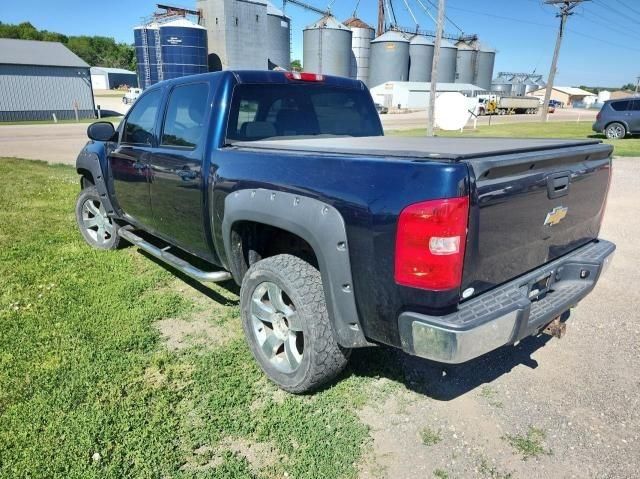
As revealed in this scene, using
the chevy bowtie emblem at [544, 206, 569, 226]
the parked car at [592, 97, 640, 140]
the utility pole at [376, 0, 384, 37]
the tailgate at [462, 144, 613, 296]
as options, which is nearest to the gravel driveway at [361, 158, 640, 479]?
the tailgate at [462, 144, 613, 296]

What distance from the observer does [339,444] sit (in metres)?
2.54

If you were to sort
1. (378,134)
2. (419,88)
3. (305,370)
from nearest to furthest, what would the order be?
1. (305,370)
2. (378,134)
3. (419,88)

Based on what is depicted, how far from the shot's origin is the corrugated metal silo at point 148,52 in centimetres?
4850

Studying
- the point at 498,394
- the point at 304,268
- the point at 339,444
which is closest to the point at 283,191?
the point at 304,268

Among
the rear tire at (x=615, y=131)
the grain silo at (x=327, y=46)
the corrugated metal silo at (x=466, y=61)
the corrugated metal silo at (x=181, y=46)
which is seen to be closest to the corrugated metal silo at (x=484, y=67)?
the corrugated metal silo at (x=466, y=61)

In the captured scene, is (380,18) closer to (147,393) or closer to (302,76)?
(302,76)

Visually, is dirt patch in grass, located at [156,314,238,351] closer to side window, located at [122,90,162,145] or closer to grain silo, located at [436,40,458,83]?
side window, located at [122,90,162,145]

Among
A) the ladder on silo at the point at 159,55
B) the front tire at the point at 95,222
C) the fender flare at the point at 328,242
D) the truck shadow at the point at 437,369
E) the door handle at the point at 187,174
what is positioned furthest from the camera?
the ladder on silo at the point at 159,55

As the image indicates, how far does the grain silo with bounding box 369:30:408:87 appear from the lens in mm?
64438

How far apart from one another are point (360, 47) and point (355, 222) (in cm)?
7124

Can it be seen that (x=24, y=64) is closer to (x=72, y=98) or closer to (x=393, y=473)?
(x=72, y=98)

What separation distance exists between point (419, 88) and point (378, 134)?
61.6 metres

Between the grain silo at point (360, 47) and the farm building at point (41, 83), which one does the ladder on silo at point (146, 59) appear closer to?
Result: the farm building at point (41, 83)

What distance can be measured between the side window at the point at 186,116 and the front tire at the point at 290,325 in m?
1.24
